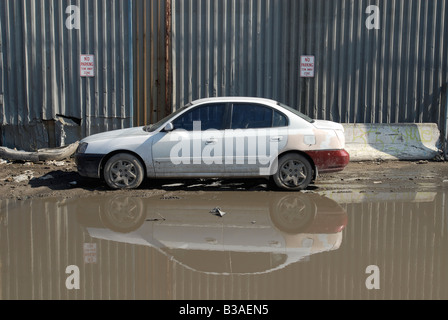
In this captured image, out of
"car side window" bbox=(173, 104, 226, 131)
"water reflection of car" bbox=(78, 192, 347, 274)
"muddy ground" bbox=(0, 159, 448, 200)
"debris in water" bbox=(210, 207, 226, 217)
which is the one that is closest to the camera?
"water reflection of car" bbox=(78, 192, 347, 274)

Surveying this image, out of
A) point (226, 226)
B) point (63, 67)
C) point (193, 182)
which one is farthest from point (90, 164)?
point (63, 67)

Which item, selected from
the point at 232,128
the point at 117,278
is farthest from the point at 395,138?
the point at 117,278

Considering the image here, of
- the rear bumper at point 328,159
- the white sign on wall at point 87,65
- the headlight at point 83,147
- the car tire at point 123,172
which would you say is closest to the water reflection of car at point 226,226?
the car tire at point 123,172

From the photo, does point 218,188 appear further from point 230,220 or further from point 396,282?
point 396,282

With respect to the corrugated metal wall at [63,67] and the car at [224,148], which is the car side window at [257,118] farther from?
the corrugated metal wall at [63,67]

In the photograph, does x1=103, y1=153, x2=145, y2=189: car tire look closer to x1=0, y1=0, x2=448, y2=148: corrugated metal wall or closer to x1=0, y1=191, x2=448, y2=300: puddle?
x1=0, y1=191, x2=448, y2=300: puddle

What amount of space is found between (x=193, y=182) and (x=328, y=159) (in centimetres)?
254

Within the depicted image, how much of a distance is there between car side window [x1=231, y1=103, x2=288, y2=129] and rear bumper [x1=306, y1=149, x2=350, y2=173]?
0.75 m

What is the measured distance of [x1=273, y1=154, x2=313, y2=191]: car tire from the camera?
9000 millimetres

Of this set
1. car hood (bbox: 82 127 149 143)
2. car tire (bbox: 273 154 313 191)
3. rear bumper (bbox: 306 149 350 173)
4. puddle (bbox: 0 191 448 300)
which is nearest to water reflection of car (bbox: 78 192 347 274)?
puddle (bbox: 0 191 448 300)

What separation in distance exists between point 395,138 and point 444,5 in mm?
3224

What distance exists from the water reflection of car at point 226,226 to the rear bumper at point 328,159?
563 mm

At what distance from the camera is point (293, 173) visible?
29.6 feet

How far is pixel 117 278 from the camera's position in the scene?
5242 mm
